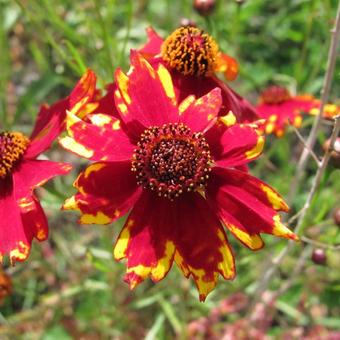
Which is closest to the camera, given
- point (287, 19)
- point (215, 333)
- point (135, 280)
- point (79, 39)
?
point (135, 280)

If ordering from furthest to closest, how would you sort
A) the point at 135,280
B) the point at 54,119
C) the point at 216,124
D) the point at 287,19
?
the point at 287,19, the point at 54,119, the point at 216,124, the point at 135,280

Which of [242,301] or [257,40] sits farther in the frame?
[257,40]

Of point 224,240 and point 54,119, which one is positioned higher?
point 54,119

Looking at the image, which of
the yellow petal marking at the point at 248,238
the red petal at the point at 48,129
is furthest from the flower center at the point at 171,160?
the red petal at the point at 48,129

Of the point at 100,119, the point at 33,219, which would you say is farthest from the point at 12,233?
the point at 100,119

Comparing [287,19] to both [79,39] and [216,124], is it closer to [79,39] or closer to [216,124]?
[79,39]

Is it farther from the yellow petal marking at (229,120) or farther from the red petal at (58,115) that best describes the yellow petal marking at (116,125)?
the yellow petal marking at (229,120)

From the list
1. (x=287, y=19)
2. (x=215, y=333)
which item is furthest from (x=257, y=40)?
(x=215, y=333)
